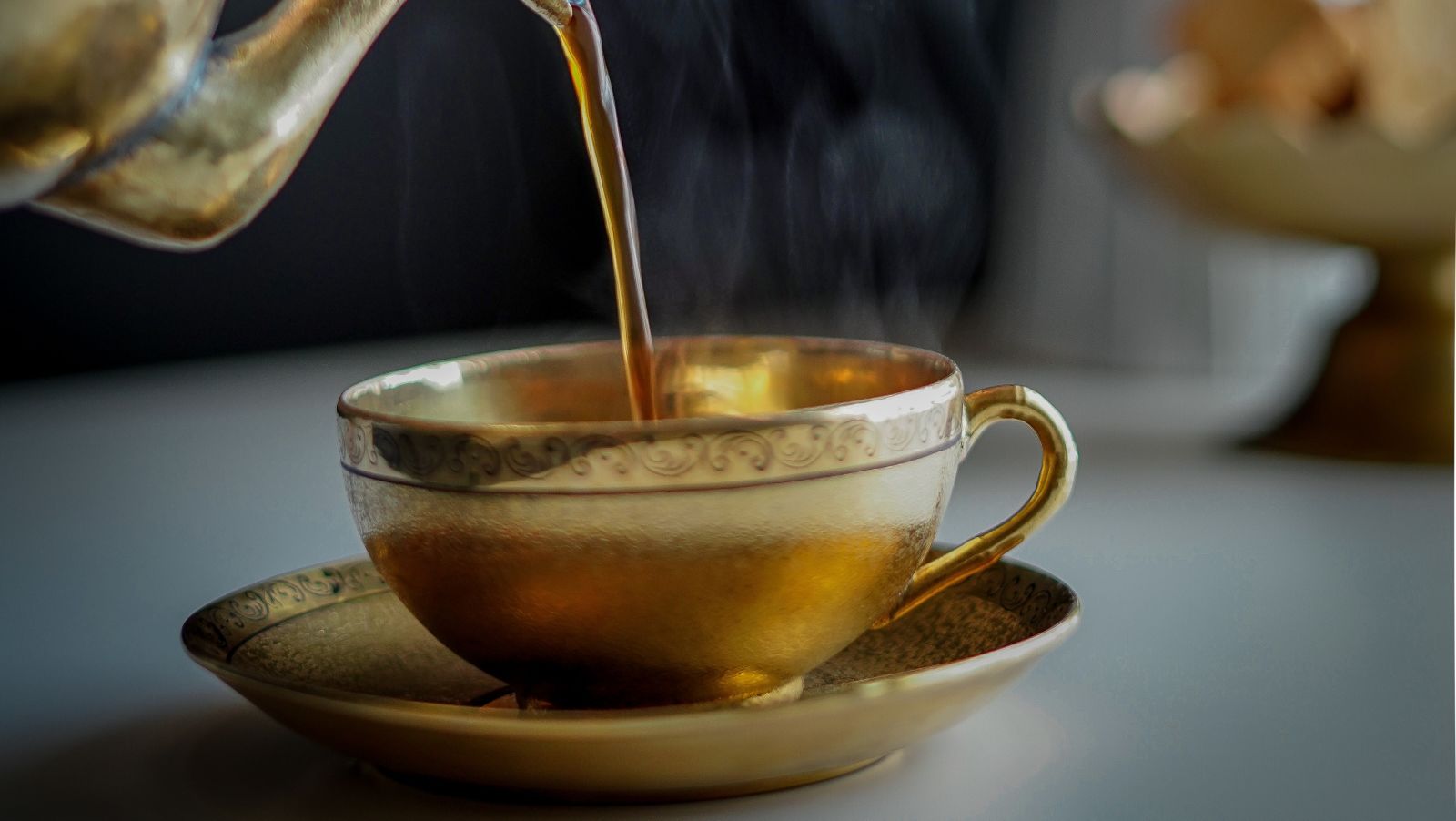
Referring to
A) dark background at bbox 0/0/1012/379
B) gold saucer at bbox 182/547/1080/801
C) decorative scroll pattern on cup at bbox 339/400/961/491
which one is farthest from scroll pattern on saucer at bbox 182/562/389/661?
dark background at bbox 0/0/1012/379

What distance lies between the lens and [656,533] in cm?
45

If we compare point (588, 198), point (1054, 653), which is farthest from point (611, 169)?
point (588, 198)

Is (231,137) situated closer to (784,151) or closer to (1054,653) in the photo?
(1054,653)

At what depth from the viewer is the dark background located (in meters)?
1.54

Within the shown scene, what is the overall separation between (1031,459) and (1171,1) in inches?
26.8

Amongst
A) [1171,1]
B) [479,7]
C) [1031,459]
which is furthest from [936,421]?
[479,7]

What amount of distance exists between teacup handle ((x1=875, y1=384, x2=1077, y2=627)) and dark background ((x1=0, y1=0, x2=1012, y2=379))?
106 centimetres

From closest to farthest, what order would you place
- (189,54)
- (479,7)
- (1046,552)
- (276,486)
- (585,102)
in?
(189,54) → (585,102) → (1046,552) → (276,486) → (479,7)

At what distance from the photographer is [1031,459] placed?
1.10m

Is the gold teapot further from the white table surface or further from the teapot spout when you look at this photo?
the white table surface

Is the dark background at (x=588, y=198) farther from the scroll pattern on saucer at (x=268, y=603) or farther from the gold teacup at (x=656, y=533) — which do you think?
the gold teacup at (x=656, y=533)

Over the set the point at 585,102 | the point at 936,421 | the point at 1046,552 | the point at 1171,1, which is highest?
the point at 1171,1

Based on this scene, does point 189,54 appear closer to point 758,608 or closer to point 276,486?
point 758,608

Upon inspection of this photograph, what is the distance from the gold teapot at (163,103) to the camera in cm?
40
